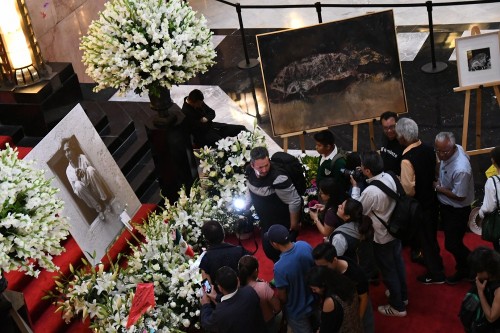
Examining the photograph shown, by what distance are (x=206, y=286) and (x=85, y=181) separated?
5.67 ft

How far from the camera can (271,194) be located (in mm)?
7031

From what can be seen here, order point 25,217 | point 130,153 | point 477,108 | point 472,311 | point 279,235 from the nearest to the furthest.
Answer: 1. point 25,217
2. point 472,311
3. point 279,235
4. point 477,108
5. point 130,153

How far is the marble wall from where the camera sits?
35.0 feet

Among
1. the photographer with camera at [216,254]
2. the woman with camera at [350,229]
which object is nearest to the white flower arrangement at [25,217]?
the photographer with camera at [216,254]

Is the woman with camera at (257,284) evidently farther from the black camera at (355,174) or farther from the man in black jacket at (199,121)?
the man in black jacket at (199,121)

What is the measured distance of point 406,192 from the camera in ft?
22.5

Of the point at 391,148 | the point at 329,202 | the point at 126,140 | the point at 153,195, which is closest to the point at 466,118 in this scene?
the point at 391,148

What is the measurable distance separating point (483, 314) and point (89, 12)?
789cm

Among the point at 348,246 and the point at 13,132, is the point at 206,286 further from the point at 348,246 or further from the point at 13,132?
the point at 13,132

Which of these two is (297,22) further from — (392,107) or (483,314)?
(483,314)

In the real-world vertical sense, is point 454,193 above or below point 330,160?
below

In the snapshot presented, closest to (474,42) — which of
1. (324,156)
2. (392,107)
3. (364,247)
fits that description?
(392,107)

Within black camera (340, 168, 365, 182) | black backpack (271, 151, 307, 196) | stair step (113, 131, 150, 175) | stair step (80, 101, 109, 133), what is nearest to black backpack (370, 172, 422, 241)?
black camera (340, 168, 365, 182)

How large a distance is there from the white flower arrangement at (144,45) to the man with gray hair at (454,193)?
2446mm
